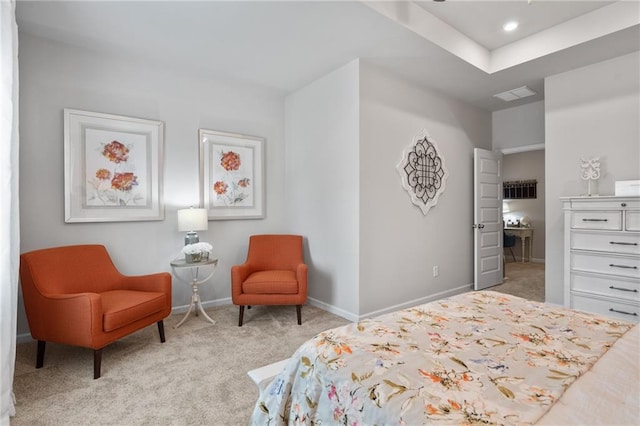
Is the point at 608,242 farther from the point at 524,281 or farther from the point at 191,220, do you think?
the point at 191,220

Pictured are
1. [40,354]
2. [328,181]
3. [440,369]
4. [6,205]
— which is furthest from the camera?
[328,181]

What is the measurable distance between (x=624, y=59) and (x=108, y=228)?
538 centimetres

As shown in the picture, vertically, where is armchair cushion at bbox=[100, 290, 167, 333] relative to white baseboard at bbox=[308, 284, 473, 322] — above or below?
above

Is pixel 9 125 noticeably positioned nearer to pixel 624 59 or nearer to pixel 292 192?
pixel 292 192

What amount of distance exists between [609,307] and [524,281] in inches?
93.6

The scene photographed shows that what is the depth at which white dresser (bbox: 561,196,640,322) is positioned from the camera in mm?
2701

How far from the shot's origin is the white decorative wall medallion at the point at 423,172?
12.2 feet

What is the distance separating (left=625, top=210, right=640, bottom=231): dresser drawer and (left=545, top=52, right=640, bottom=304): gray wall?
0.63 m

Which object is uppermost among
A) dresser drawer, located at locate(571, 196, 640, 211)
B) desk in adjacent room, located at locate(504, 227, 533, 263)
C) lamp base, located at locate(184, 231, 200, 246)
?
dresser drawer, located at locate(571, 196, 640, 211)

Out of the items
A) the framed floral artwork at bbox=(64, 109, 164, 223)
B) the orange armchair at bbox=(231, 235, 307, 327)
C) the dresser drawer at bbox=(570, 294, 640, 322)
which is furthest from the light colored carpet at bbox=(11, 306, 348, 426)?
the dresser drawer at bbox=(570, 294, 640, 322)

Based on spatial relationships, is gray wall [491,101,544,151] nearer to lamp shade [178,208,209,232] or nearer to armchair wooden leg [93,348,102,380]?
lamp shade [178,208,209,232]

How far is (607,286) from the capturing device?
282 cm

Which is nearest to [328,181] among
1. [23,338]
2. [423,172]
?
[423,172]

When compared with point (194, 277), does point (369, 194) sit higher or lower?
higher
